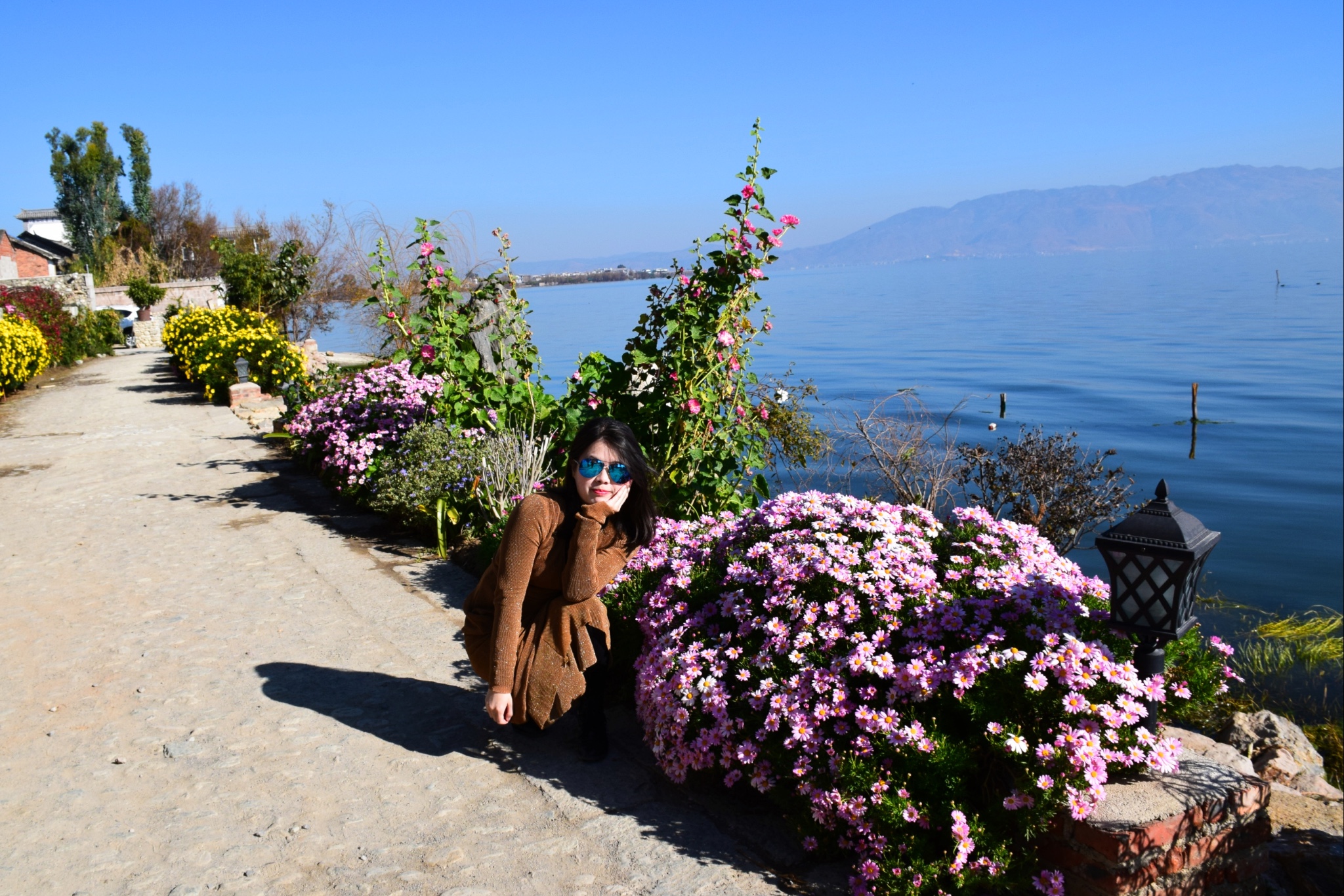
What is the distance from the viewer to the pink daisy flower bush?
2762 mm

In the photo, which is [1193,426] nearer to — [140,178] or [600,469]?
[600,469]

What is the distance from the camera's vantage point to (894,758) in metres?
2.98

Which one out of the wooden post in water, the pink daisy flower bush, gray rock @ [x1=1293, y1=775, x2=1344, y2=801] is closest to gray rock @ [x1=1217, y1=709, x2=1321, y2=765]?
gray rock @ [x1=1293, y1=775, x2=1344, y2=801]

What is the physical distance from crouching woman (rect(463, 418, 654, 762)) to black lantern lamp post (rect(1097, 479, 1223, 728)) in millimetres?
1652

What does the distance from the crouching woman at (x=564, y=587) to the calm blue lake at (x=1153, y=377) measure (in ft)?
10.9

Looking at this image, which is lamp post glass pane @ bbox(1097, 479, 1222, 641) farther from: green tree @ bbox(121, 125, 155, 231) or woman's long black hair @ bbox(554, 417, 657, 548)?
green tree @ bbox(121, 125, 155, 231)

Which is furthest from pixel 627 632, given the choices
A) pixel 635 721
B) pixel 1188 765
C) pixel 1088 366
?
pixel 1088 366

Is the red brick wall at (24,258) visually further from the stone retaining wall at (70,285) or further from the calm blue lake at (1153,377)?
the stone retaining wall at (70,285)

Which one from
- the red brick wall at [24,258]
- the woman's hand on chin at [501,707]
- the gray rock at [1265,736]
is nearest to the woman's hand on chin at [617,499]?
the woman's hand on chin at [501,707]

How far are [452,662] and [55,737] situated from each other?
5.58ft

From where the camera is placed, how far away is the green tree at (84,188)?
59.5 m

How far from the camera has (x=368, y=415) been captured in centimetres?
834

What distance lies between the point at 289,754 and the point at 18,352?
17.3 m

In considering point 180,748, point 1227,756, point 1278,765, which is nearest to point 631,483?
point 180,748
